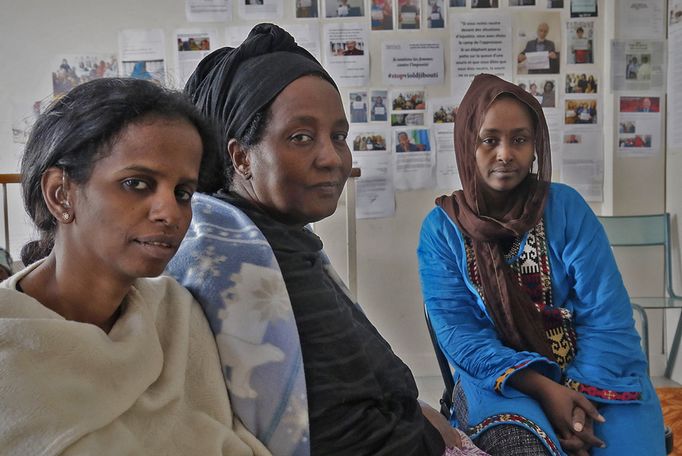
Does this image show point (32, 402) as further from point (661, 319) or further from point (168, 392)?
point (661, 319)

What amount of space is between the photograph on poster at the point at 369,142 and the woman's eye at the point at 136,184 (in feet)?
8.36

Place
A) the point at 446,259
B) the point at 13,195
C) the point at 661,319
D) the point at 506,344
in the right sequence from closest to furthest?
the point at 506,344 < the point at 446,259 < the point at 13,195 < the point at 661,319

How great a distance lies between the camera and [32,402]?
0.61 metres

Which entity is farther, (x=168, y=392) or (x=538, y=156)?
(x=538, y=156)

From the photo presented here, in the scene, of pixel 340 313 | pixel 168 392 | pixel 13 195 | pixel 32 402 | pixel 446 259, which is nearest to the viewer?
pixel 32 402

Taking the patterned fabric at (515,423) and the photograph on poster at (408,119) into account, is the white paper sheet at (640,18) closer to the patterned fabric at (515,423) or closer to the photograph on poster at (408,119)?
the photograph on poster at (408,119)

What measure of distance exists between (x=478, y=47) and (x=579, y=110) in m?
0.61

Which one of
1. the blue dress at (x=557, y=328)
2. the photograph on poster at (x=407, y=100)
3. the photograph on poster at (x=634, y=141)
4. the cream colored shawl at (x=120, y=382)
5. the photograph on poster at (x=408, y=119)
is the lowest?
the blue dress at (x=557, y=328)

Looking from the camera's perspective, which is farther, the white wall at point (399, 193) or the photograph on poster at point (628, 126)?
the photograph on poster at point (628, 126)

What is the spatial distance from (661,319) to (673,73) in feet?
4.14

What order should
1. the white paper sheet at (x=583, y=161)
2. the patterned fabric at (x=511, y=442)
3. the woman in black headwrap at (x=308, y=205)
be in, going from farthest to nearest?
the white paper sheet at (x=583, y=161) → the patterned fabric at (x=511, y=442) → the woman in black headwrap at (x=308, y=205)

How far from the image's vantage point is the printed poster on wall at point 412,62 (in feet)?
10.5

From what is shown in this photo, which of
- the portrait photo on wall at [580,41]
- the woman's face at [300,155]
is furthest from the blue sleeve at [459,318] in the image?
the portrait photo on wall at [580,41]

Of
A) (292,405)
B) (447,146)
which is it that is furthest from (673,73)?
(292,405)
